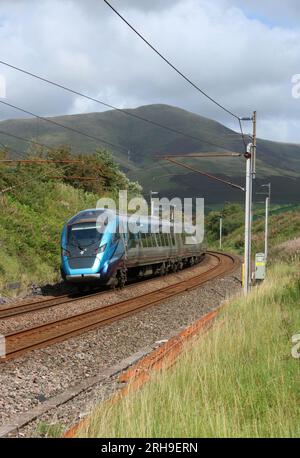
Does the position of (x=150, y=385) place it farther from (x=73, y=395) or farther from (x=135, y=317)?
(x=135, y=317)

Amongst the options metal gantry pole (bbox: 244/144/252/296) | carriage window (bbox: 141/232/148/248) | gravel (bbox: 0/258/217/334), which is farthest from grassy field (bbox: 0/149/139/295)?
metal gantry pole (bbox: 244/144/252/296)

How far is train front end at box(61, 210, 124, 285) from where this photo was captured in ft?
67.8

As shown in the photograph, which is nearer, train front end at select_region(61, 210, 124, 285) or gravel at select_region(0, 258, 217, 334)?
gravel at select_region(0, 258, 217, 334)

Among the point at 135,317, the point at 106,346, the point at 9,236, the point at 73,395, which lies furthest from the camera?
the point at 9,236

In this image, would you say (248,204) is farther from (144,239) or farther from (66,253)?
(66,253)

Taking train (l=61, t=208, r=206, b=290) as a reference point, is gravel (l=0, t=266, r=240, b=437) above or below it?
below

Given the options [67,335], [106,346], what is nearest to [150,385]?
[106,346]

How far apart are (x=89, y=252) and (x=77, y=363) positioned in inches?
395

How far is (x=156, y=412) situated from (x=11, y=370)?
175 inches

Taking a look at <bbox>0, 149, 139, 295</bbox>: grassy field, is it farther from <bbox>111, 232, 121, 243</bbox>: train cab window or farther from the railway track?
the railway track

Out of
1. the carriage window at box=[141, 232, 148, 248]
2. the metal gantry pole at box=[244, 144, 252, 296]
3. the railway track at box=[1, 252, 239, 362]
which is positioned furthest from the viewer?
the carriage window at box=[141, 232, 148, 248]

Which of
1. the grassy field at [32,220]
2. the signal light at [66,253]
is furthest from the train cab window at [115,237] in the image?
the grassy field at [32,220]

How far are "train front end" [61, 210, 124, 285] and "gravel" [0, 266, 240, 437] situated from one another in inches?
114

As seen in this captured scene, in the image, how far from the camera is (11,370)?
33.2 feet
